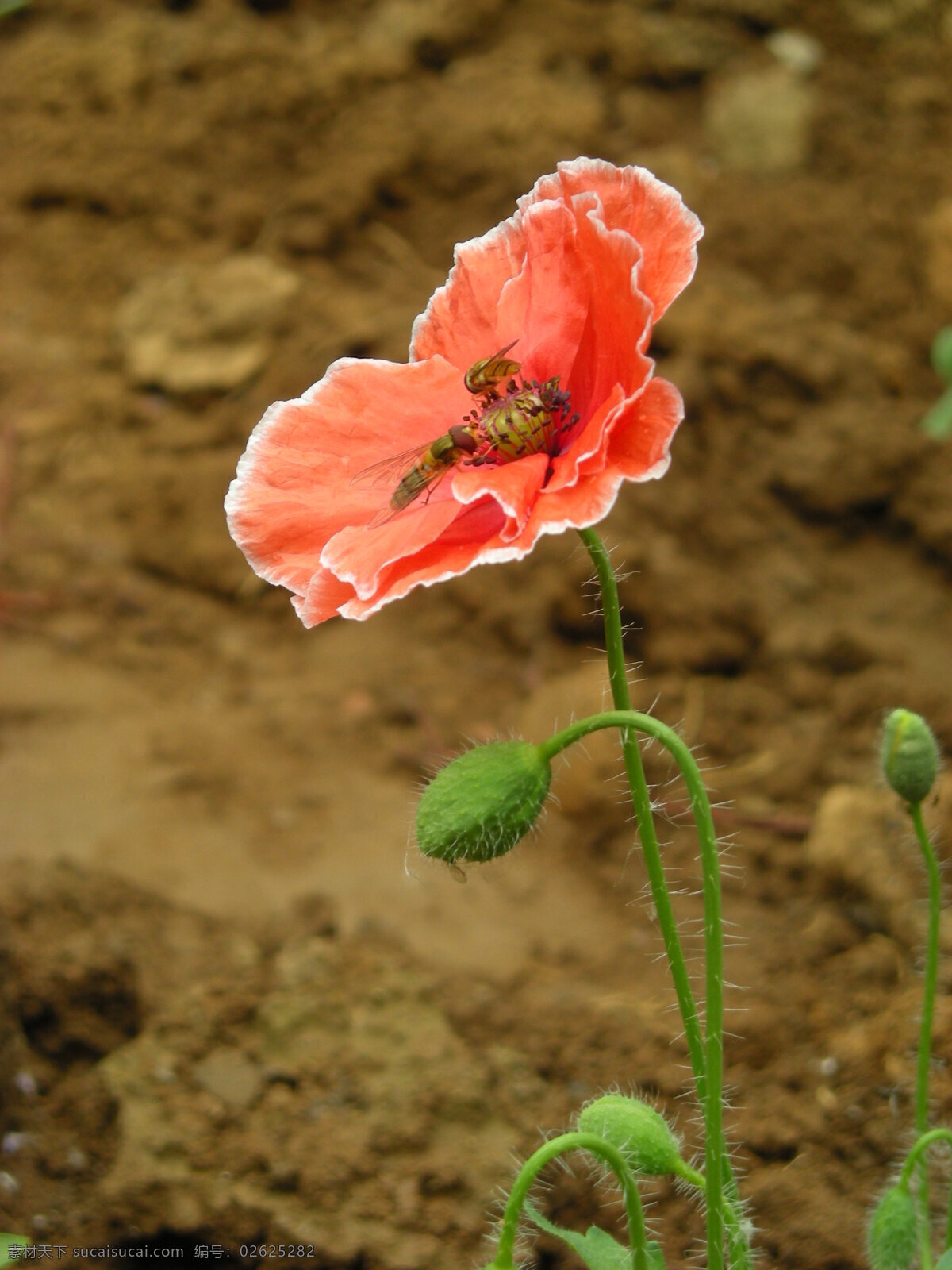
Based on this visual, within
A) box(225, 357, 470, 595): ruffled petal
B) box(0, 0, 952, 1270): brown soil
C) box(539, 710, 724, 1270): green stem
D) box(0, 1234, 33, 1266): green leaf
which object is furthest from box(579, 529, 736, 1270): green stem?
box(0, 1234, 33, 1266): green leaf

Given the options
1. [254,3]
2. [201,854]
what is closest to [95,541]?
[201,854]

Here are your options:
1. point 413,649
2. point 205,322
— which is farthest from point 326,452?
point 205,322

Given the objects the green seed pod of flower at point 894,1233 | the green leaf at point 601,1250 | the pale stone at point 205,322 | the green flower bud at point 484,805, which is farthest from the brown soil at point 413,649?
the green flower bud at point 484,805

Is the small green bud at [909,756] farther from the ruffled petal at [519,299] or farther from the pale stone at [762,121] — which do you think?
the pale stone at [762,121]

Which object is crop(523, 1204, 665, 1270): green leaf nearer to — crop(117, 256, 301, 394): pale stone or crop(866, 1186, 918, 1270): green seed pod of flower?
crop(866, 1186, 918, 1270): green seed pod of flower

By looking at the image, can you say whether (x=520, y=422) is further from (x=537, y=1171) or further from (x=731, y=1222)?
(x=731, y=1222)

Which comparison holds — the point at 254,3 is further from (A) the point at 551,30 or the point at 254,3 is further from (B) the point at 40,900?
(B) the point at 40,900
